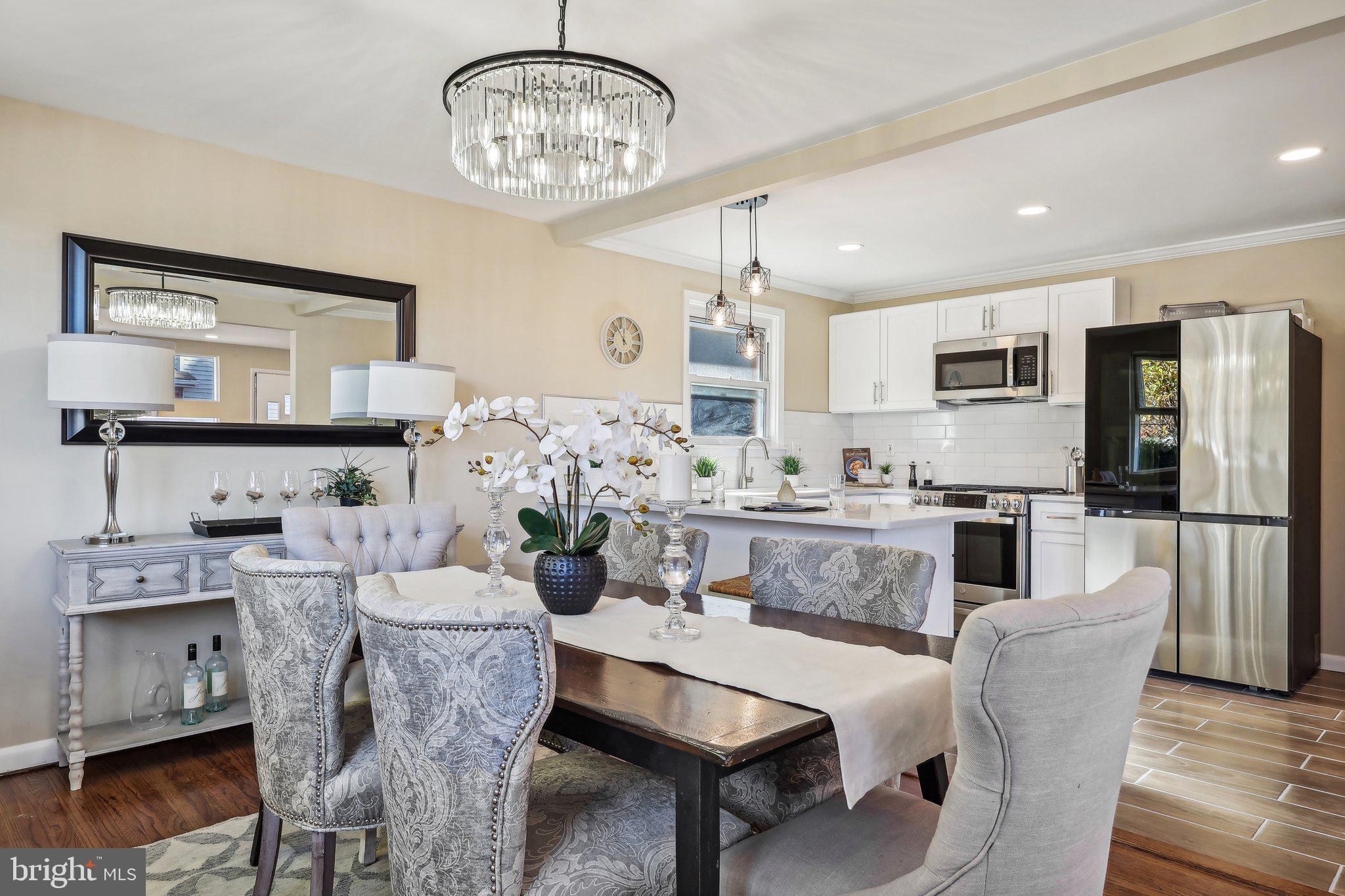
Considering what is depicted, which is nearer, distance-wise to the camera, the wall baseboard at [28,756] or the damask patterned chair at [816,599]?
the damask patterned chair at [816,599]

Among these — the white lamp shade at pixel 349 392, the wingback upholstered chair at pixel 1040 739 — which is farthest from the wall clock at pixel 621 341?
the wingback upholstered chair at pixel 1040 739

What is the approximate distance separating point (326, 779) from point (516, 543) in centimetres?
275

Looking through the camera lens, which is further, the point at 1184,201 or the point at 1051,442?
the point at 1051,442

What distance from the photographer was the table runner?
4.25 feet

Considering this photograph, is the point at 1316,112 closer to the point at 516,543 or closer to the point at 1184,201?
the point at 1184,201

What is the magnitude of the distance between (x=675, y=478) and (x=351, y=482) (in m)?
2.28

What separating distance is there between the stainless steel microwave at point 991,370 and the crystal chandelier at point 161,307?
436cm

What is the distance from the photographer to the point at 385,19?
233cm

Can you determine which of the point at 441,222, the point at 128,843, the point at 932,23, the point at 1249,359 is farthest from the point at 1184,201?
the point at 128,843

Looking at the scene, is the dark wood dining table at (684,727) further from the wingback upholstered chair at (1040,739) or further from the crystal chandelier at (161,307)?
the crystal chandelier at (161,307)

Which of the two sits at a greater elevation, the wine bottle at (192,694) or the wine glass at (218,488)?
the wine glass at (218,488)

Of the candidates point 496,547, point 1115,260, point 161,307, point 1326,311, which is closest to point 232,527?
point 161,307

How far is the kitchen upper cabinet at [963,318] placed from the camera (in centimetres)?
542

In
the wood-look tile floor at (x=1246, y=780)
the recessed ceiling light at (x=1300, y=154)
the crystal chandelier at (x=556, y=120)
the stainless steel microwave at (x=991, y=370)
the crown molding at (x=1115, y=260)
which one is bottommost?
the wood-look tile floor at (x=1246, y=780)
